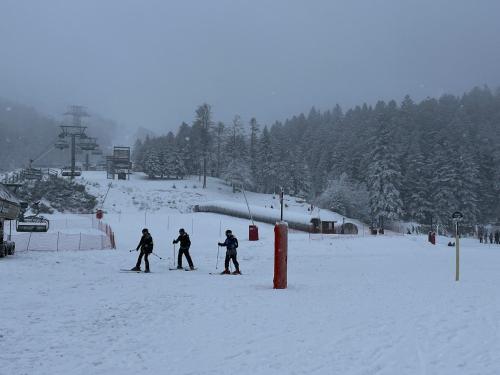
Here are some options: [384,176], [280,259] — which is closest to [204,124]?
[384,176]

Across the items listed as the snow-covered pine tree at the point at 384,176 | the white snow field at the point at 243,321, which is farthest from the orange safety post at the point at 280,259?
the snow-covered pine tree at the point at 384,176

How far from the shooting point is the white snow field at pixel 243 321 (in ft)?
23.0

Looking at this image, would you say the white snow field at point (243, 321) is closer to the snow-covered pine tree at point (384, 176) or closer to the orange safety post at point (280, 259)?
the orange safety post at point (280, 259)

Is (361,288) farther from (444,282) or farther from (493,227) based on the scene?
(493,227)

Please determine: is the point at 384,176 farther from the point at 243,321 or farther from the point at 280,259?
the point at 243,321

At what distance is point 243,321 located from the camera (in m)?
9.99

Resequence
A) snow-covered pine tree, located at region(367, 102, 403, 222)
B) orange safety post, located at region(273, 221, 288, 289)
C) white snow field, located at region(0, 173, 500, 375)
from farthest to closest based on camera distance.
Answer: snow-covered pine tree, located at region(367, 102, 403, 222), orange safety post, located at region(273, 221, 288, 289), white snow field, located at region(0, 173, 500, 375)

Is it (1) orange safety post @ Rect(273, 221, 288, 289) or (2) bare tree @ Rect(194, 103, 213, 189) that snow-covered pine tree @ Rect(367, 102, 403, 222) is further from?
(1) orange safety post @ Rect(273, 221, 288, 289)

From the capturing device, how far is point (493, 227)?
84500 mm

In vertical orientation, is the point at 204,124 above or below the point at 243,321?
above

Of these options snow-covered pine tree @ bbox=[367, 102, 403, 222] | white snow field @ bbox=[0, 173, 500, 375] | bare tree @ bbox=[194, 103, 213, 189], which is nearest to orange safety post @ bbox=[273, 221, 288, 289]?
white snow field @ bbox=[0, 173, 500, 375]

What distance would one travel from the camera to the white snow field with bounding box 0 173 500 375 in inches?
276

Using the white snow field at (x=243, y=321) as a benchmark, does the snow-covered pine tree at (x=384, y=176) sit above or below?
above

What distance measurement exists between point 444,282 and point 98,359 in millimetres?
12568
